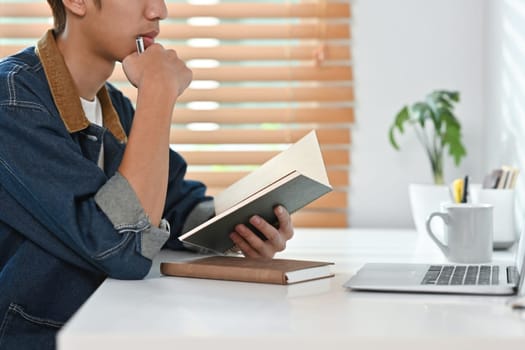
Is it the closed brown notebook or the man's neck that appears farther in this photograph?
the man's neck

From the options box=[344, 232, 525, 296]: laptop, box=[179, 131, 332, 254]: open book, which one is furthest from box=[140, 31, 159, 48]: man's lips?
box=[344, 232, 525, 296]: laptop

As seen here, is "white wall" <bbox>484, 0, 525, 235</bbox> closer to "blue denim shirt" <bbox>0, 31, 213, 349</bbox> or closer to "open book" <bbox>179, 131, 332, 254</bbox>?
"open book" <bbox>179, 131, 332, 254</bbox>

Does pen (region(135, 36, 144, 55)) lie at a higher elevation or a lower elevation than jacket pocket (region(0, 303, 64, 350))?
higher

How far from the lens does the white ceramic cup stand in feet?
4.78

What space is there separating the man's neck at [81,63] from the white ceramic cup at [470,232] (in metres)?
0.59

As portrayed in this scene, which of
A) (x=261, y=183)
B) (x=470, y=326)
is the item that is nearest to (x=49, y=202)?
(x=261, y=183)

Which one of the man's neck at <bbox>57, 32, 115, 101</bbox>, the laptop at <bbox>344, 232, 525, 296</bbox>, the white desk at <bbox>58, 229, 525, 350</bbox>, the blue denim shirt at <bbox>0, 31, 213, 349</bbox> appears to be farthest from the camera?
the man's neck at <bbox>57, 32, 115, 101</bbox>

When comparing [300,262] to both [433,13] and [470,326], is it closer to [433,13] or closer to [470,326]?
[470,326]

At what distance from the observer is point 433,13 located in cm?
226

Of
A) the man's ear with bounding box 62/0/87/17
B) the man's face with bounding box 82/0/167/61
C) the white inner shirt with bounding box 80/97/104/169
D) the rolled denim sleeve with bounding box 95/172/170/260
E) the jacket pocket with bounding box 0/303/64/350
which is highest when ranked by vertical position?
the man's ear with bounding box 62/0/87/17

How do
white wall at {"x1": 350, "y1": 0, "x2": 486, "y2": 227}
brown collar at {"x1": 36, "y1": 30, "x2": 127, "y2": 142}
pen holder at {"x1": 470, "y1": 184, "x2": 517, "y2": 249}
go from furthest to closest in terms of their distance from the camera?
white wall at {"x1": 350, "y1": 0, "x2": 486, "y2": 227} < pen holder at {"x1": 470, "y1": 184, "x2": 517, "y2": 249} < brown collar at {"x1": 36, "y1": 30, "x2": 127, "y2": 142}

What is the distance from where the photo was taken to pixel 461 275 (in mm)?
1186

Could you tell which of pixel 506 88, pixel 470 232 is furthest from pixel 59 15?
pixel 506 88

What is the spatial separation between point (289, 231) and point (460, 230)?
28cm
